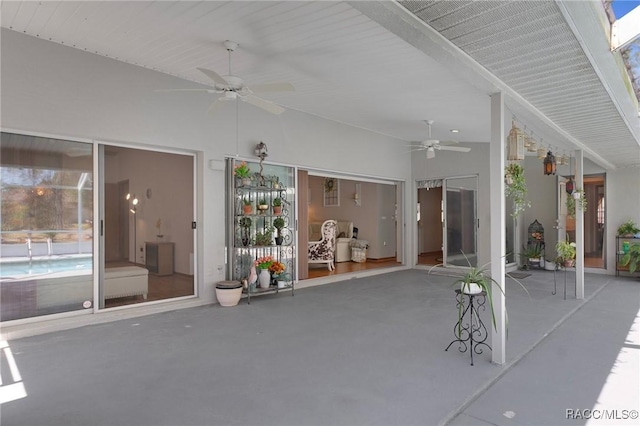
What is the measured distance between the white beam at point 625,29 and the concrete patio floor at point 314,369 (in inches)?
93.5

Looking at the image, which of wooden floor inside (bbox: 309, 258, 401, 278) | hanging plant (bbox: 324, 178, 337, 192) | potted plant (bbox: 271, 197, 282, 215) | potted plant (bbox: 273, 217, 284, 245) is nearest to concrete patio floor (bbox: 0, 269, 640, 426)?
potted plant (bbox: 273, 217, 284, 245)

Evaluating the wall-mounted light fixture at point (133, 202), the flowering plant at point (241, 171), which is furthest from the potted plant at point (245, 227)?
the wall-mounted light fixture at point (133, 202)

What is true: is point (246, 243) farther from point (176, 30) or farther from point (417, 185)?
point (417, 185)

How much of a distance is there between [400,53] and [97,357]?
3889 mm

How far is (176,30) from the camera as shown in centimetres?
343

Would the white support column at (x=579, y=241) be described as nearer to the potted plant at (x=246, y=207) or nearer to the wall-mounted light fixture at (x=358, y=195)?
the potted plant at (x=246, y=207)

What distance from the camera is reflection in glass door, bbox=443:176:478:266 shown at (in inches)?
315

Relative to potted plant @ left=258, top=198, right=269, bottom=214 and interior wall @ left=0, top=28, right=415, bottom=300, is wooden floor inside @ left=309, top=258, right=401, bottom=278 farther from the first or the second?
interior wall @ left=0, top=28, right=415, bottom=300

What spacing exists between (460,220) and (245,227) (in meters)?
5.10

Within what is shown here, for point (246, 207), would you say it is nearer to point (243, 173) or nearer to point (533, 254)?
point (243, 173)

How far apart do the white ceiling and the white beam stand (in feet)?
0.61

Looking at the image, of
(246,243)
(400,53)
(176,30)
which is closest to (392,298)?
(246,243)

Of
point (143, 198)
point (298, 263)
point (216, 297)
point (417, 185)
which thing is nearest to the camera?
point (216, 297)

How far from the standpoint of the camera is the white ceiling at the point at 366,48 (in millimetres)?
2227
